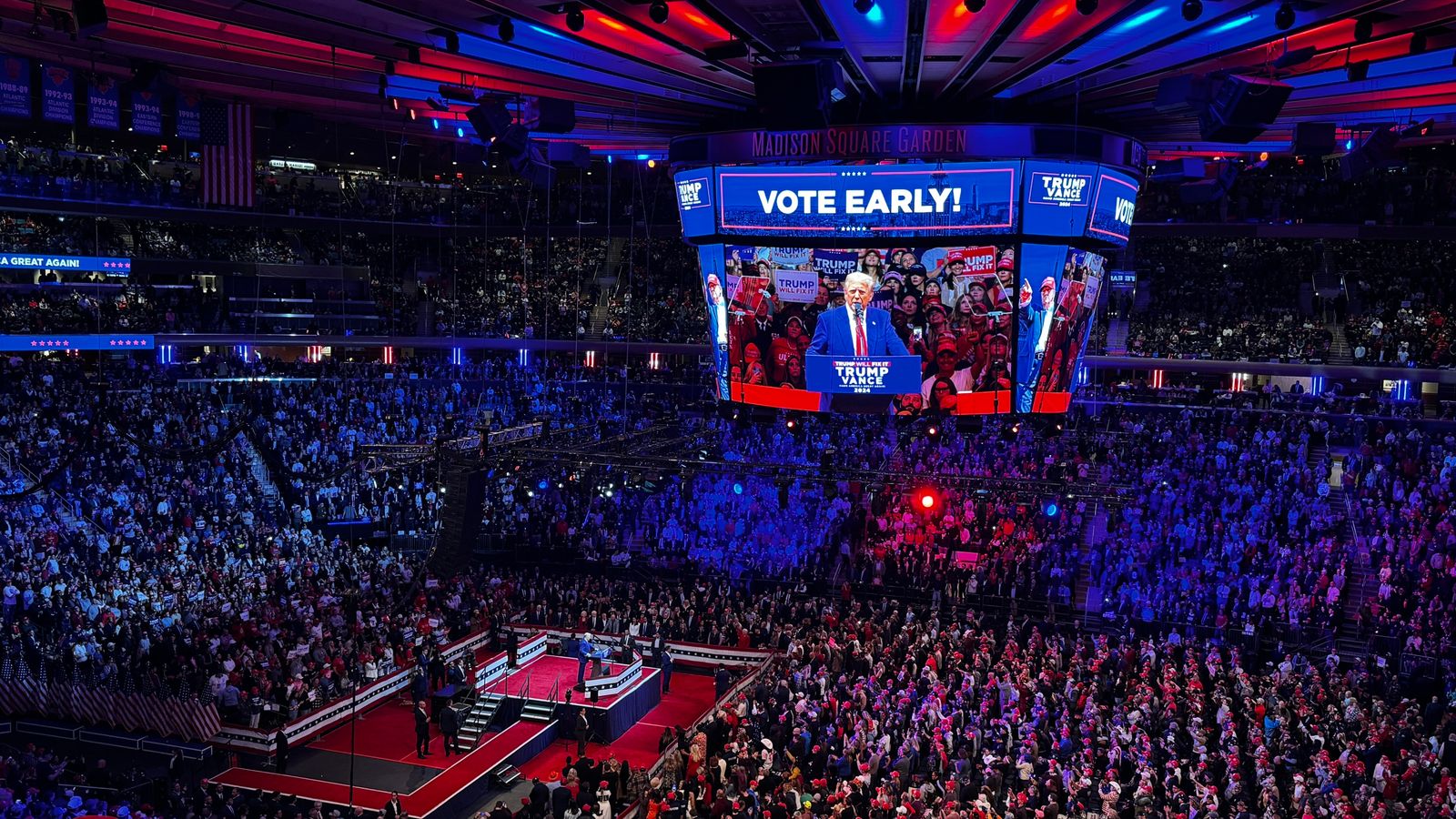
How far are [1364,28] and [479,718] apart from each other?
1664 centimetres

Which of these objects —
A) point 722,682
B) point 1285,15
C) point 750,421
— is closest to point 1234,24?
point 1285,15

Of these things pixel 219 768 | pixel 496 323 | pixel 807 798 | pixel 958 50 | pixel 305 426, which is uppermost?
pixel 958 50

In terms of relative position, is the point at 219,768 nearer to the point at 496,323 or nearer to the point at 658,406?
the point at 658,406

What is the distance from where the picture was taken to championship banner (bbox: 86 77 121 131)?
16.6m

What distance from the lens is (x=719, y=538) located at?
27062 mm

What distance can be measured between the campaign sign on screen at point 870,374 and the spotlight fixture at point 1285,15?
6.15 m

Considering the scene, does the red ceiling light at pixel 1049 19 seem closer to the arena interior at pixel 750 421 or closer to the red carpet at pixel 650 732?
the arena interior at pixel 750 421

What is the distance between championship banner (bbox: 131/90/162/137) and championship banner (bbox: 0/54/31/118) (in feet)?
5.82

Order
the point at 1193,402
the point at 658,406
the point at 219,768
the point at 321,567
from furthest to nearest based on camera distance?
the point at 658,406 < the point at 1193,402 < the point at 321,567 < the point at 219,768

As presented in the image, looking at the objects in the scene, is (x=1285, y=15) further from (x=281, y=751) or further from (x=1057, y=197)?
(x=281, y=751)

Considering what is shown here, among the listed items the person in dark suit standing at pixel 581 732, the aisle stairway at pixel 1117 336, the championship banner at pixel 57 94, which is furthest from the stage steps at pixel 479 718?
the aisle stairway at pixel 1117 336

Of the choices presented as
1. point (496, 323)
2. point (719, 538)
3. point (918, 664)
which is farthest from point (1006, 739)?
point (496, 323)

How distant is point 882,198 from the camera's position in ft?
47.4

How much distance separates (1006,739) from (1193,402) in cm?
1601
